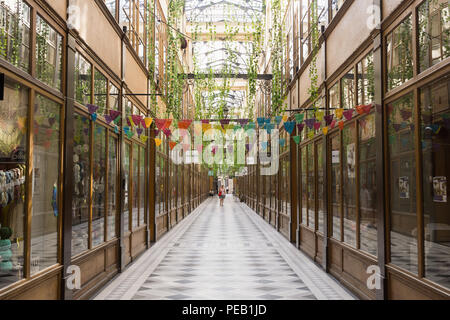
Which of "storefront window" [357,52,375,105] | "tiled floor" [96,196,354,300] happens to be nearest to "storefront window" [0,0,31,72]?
"tiled floor" [96,196,354,300]

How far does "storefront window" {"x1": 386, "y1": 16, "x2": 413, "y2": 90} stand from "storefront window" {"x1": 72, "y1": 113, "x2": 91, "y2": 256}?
141 inches

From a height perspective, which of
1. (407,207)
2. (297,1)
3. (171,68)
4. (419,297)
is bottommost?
(419,297)

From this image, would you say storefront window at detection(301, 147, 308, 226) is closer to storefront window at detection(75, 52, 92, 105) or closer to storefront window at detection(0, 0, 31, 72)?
storefront window at detection(75, 52, 92, 105)

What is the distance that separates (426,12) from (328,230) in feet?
14.7

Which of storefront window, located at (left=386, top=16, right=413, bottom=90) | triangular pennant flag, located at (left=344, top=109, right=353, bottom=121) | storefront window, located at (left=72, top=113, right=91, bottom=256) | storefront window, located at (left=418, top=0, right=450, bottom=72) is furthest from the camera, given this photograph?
triangular pennant flag, located at (left=344, top=109, right=353, bottom=121)

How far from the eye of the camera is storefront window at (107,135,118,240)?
7152 millimetres

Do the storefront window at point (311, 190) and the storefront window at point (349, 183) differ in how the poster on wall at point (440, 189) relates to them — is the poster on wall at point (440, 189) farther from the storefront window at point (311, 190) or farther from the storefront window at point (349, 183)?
the storefront window at point (311, 190)

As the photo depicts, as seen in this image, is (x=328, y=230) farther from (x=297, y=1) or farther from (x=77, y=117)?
(x=297, y=1)

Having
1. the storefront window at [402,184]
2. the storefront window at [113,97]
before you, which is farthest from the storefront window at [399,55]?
the storefront window at [113,97]

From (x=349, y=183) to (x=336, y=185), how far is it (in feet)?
2.29

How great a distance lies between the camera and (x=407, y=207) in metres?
4.38

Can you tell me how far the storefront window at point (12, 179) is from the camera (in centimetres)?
361

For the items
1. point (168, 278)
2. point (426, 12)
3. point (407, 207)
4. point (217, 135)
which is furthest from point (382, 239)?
point (217, 135)

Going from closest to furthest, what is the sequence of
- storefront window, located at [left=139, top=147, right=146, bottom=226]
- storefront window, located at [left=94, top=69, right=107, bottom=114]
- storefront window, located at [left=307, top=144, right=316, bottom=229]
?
storefront window, located at [left=94, top=69, right=107, bottom=114]
storefront window, located at [left=307, top=144, right=316, bottom=229]
storefront window, located at [left=139, top=147, right=146, bottom=226]
